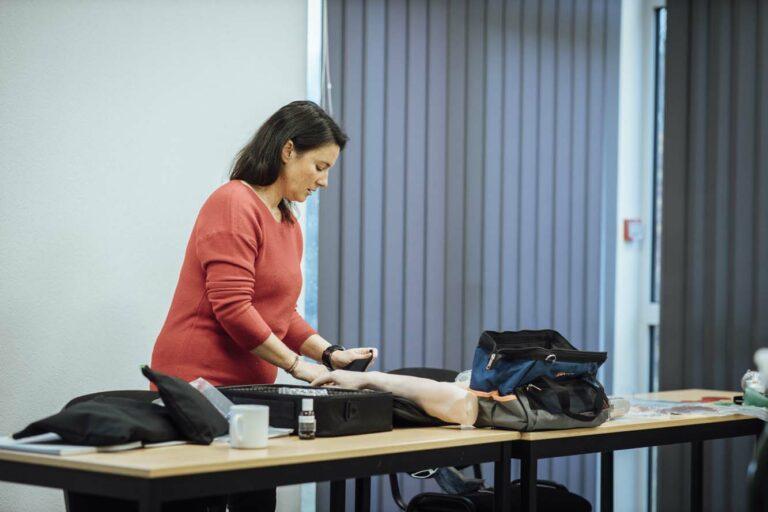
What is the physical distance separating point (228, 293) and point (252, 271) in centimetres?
10

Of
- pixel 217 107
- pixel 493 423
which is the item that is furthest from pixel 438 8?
pixel 493 423

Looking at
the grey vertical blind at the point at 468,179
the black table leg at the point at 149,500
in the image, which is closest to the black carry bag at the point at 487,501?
the grey vertical blind at the point at 468,179

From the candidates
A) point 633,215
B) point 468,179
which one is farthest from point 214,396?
point 633,215

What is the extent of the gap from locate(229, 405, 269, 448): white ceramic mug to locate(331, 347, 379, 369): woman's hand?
2.37ft

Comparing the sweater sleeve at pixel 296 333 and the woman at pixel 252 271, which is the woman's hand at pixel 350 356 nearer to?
the woman at pixel 252 271

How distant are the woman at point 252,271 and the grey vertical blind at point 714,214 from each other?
7.30 feet

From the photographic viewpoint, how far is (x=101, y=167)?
3062mm

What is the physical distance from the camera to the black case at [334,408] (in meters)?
1.99

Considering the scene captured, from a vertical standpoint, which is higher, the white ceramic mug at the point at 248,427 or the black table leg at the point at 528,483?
the white ceramic mug at the point at 248,427

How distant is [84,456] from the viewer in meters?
1.64

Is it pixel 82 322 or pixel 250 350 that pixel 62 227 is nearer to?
pixel 82 322

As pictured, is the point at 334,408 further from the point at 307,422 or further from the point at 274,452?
the point at 274,452

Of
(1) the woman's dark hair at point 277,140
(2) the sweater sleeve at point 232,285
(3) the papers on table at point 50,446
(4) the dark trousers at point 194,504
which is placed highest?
(1) the woman's dark hair at point 277,140

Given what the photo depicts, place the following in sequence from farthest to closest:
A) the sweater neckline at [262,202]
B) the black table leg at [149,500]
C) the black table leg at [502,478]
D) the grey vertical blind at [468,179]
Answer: the grey vertical blind at [468,179]
the sweater neckline at [262,202]
the black table leg at [502,478]
the black table leg at [149,500]
